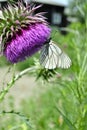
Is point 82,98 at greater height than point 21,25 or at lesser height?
lesser

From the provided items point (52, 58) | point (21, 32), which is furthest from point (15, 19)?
point (52, 58)

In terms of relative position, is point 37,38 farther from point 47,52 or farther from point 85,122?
point 85,122

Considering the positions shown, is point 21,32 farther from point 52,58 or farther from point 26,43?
point 52,58

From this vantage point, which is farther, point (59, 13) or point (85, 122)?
point (59, 13)

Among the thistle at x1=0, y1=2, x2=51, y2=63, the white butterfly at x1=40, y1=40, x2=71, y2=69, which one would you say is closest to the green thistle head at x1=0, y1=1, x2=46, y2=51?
the thistle at x1=0, y1=2, x2=51, y2=63

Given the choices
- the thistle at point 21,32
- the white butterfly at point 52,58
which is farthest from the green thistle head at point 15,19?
the white butterfly at point 52,58

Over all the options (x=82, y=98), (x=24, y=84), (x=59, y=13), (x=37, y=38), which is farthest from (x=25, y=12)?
(x=59, y=13)
